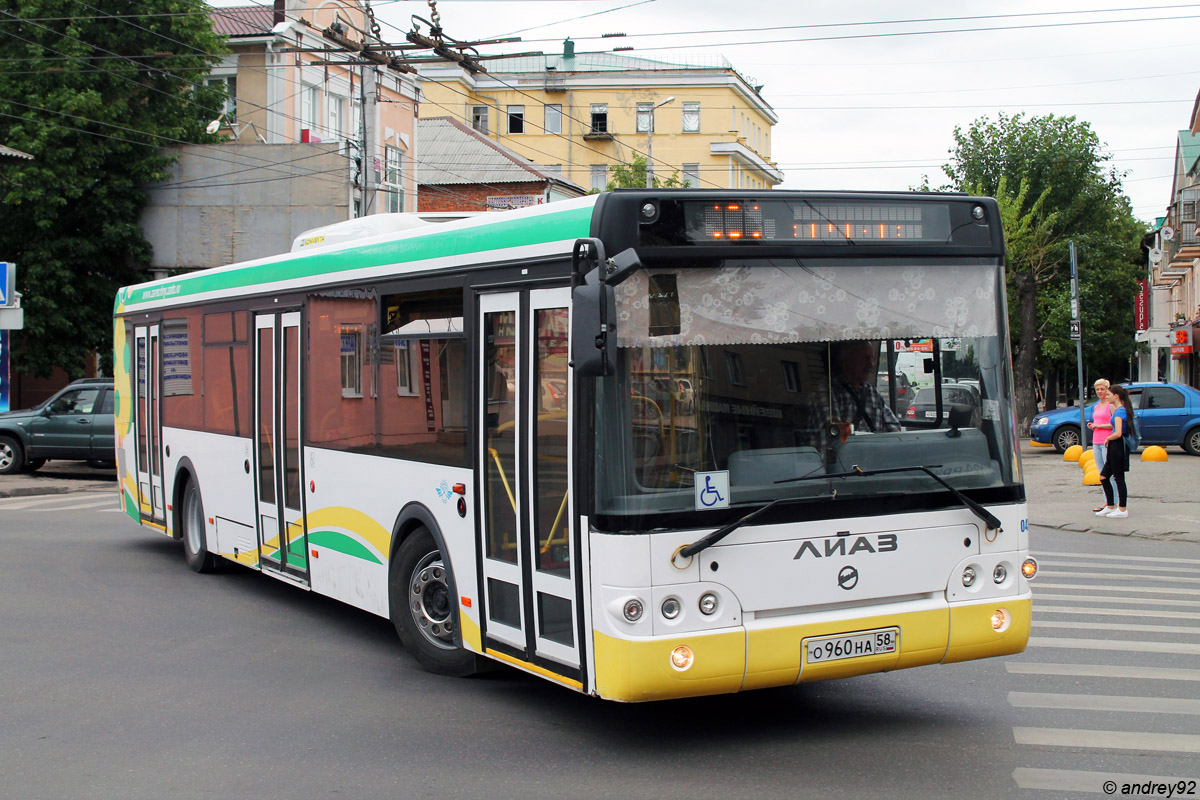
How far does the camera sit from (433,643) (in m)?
7.89

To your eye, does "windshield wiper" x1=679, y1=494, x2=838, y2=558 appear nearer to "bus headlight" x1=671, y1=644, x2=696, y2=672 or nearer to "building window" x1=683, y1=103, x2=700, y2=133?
"bus headlight" x1=671, y1=644, x2=696, y2=672

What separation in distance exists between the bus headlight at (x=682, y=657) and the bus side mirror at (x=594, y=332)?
52.2 inches

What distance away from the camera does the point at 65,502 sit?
1984 cm

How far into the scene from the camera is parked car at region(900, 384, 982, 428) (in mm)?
6531

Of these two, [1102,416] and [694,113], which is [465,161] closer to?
[694,113]

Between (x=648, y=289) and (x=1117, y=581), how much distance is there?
795 cm

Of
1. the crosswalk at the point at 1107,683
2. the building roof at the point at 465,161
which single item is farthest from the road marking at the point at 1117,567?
the building roof at the point at 465,161

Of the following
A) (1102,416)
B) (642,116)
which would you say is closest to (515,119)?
(642,116)

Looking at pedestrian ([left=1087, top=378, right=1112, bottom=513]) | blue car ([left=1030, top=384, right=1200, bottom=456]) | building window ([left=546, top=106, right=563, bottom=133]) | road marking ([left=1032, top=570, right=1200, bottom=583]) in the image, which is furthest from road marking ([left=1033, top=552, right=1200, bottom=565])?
building window ([left=546, top=106, right=563, bottom=133])

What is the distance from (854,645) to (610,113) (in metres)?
76.9

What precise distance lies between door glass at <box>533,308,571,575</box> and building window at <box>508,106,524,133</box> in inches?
3052

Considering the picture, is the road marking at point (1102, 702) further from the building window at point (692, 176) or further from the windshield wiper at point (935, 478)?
the building window at point (692, 176)

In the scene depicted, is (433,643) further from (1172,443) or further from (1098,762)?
(1172,443)

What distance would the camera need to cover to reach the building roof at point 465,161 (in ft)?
200
